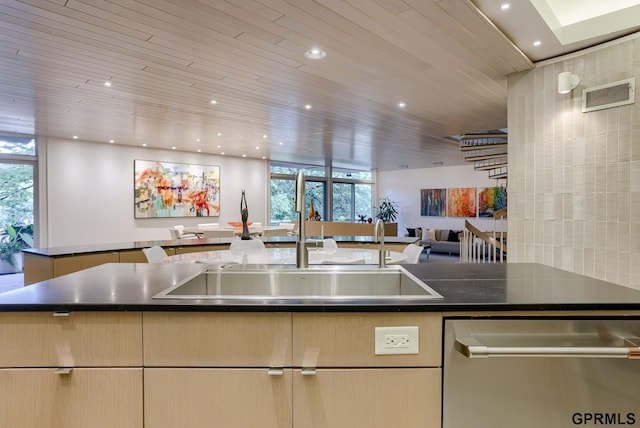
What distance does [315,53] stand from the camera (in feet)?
10.6

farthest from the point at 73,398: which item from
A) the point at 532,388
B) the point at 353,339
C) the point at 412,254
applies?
the point at 412,254

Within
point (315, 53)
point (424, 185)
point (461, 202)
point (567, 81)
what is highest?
point (315, 53)

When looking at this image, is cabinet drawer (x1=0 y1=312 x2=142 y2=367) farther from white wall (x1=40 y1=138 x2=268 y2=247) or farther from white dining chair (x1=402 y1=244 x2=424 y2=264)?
white wall (x1=40 y1=138 x2=268 y2=247)

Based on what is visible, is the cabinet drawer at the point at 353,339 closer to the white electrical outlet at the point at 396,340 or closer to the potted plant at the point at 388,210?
the white electrical outlet at the point at 396,340

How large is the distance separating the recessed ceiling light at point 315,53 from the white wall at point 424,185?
8371 mm

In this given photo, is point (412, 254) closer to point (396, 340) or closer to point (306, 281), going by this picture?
point (306, 281)

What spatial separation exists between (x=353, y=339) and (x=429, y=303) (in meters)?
0.27

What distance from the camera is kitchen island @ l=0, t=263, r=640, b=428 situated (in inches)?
44.7

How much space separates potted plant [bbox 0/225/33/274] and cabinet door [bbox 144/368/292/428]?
25.1 ft

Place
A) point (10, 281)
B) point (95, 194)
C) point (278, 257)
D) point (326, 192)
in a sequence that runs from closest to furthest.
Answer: point (278, 257) < point (10, 281) < point (95, 194) < point (326, 192)

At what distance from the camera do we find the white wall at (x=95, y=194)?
708cm

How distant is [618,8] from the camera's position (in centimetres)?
318

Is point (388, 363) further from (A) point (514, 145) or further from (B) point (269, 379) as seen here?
(A) point (514, 145)

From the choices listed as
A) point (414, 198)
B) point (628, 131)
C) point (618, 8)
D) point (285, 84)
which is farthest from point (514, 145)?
point (414, 198)
